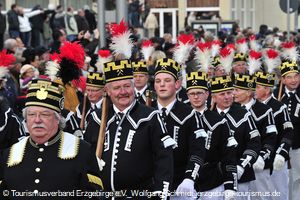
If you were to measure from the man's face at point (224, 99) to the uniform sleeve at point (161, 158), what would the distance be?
3.11 m

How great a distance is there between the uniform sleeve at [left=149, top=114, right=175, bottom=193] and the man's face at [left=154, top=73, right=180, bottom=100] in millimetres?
1179

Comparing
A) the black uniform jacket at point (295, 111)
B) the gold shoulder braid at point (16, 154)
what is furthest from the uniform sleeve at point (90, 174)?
the black uniform jacket at point (295, 111)

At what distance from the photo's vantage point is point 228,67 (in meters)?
12.9

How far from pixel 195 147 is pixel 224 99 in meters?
1.93

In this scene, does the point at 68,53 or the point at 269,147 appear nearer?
the point at 68,53

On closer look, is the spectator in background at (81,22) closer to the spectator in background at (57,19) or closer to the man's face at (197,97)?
the spectator in background at (57,19)

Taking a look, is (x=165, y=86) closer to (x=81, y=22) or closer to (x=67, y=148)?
(x=67, y=148)

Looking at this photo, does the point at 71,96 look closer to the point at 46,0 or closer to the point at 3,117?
the point at 3,117

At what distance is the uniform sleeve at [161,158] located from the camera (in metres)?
7.96

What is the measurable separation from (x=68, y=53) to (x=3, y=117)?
6.56ft

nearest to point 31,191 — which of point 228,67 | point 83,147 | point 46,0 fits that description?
point 83,147

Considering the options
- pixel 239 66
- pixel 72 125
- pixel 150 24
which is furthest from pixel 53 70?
pixel 150 24

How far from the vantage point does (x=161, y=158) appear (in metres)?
8.02

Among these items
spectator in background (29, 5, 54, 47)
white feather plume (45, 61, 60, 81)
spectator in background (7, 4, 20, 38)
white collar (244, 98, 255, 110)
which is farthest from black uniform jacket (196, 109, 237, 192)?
spectator in background (29, 5, 54, 47)
